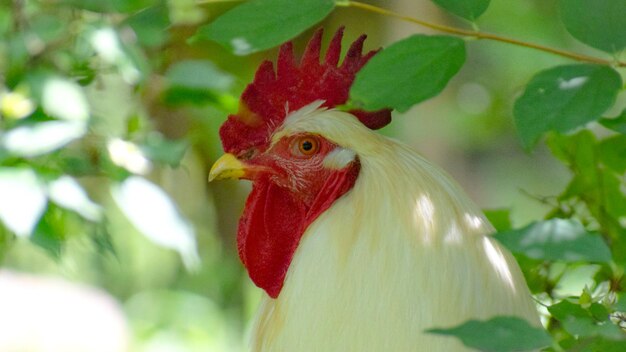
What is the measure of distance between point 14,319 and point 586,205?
435cm

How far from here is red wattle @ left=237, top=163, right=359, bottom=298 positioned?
2.08m

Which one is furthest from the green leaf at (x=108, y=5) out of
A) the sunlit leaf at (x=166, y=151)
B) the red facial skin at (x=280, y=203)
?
the red facial skin at (x=280, y=203)

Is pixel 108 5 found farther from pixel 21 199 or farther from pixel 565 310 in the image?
pixel 565 310

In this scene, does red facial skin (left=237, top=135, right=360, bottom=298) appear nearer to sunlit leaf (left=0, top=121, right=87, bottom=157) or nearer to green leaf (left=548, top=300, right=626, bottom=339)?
sunlit leaf (left=0, top=121, right=87, bottom=157)

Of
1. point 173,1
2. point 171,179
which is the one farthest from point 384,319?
point 171,179

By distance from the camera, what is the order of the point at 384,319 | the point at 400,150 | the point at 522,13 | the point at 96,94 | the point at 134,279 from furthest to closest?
the point at 134,279 < the point at 522,13 < the point at 96,94 < the point at 400,150 < the point at 384,319

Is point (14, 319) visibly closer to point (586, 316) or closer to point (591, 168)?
point (591, 168)

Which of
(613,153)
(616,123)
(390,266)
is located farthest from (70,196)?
(613,153)

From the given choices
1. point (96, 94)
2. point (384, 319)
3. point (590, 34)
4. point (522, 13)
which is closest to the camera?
point (590, 34)

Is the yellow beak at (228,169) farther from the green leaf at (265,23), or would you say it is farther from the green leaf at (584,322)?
the green leaf at (584,322)

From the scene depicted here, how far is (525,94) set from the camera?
4.99ft

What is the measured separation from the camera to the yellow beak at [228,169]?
2.16m

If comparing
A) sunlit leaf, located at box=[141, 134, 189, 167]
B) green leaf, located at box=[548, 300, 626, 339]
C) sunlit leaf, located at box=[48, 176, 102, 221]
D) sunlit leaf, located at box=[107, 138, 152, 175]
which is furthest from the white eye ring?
green leaf, located at box=[548, 300, 626, 339]

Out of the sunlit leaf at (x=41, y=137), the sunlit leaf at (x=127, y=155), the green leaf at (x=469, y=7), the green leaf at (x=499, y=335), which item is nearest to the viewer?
the green leaf at (x=499, y=335)
